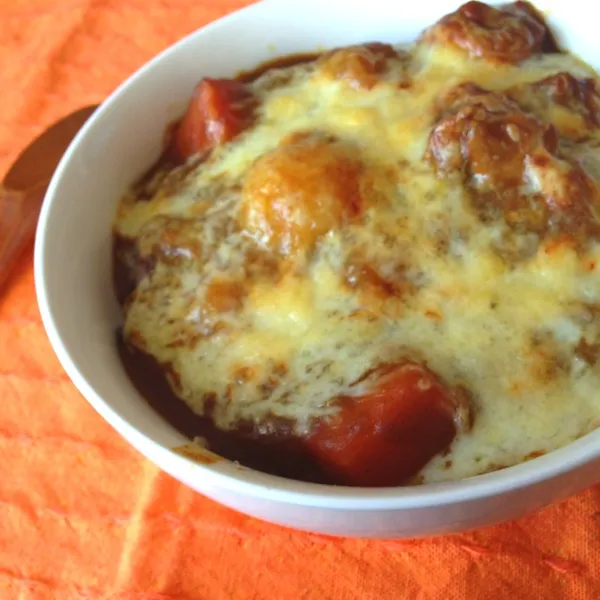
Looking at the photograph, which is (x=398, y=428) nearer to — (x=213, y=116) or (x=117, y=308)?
(x=117, y=308)

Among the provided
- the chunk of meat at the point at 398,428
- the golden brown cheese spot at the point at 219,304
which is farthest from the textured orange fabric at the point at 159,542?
the golden brown cheese spot at the point at 219,304

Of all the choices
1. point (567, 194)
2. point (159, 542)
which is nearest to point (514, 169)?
point (567, 194)

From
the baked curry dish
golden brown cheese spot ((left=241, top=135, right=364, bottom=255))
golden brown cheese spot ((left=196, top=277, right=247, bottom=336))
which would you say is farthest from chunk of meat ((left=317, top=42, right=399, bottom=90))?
golden brown cheese spot ((left=196, top=277, right=247, bottom=336))

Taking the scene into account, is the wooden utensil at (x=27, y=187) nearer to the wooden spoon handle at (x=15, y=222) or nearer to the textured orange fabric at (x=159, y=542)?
the wooden spoon handle at (x=15, y=222)

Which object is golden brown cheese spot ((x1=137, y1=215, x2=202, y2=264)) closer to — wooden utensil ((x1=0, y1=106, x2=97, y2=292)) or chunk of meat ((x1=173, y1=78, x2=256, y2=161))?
chunk of meat ((x1=173, y1=78, x2=256, y2=161))

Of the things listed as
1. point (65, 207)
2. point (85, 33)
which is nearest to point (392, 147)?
point (65, 207)

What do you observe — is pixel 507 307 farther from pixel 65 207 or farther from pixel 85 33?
pixel 85 33
